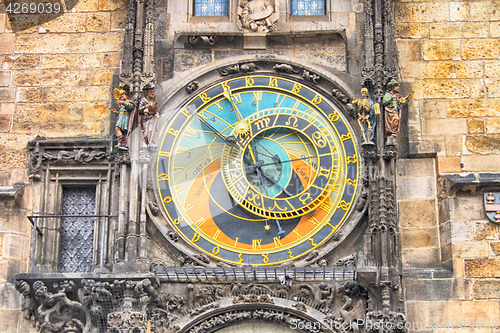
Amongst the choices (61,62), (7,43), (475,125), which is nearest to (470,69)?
(475,125)

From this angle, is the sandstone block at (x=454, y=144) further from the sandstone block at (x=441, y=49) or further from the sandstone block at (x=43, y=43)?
the sandstone block at (x=43, y=43)

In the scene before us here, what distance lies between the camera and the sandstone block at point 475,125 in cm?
1441

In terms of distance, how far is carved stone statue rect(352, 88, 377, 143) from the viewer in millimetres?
14133

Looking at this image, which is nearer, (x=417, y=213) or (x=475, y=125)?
(x=417, y=213)

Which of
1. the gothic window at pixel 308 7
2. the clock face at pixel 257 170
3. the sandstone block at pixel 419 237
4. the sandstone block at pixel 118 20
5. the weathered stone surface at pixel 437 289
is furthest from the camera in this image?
the sandstone block at pixel 118 20

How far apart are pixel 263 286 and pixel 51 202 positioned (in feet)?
10.7

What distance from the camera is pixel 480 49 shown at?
1484 centimetres

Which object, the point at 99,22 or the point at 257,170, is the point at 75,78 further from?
the point at 257,170

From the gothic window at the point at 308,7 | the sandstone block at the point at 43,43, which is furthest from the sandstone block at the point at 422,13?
the sandstone block at the point at 43,43

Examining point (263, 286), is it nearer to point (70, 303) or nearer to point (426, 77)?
point (70, 303)

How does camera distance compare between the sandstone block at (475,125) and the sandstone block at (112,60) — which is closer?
the sandstone block at (475,125)

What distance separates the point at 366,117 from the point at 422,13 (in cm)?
201

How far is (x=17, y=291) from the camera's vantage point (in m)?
13.9

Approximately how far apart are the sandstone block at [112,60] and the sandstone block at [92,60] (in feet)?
0.25
